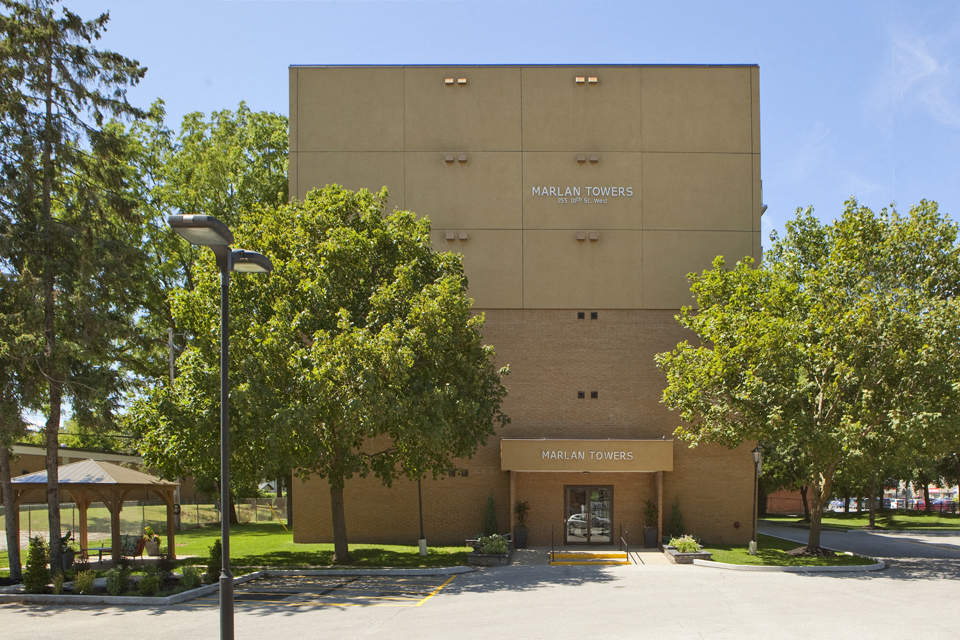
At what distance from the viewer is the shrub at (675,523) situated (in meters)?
29.4

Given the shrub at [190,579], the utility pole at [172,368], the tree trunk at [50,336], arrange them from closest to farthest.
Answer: the shrub at [190,579] < the tree trunk at [50,336] < the utility pole at [172,368]

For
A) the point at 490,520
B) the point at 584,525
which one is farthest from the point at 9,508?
the point at 584,525

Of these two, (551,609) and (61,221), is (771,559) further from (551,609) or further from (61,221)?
(61,221)

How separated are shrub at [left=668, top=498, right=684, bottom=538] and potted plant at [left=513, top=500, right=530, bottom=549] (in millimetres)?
5406

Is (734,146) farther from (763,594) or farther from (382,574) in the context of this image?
(382,574)

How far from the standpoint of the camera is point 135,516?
4122 cm

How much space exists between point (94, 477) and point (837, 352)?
22.8 metres

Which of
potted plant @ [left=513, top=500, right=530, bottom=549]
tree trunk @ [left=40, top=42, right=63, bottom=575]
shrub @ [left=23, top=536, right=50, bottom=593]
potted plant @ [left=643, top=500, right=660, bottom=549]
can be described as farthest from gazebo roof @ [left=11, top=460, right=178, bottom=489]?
potted plant @ [left=643, top=500, right=660, bottom=549]

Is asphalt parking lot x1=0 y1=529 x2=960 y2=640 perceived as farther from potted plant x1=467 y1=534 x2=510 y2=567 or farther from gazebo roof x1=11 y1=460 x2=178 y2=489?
gazebo roof x1=11 y1=460 x2=178 y2=489

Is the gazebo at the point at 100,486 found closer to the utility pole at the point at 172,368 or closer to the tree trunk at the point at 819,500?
the utility pole at the point at 172,368

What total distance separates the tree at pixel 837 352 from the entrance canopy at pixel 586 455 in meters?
1.51

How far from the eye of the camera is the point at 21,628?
15.5 m

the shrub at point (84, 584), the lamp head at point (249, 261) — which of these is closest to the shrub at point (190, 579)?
the shrub at point (84, 584)

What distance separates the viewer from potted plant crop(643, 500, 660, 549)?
2939 centimetres
